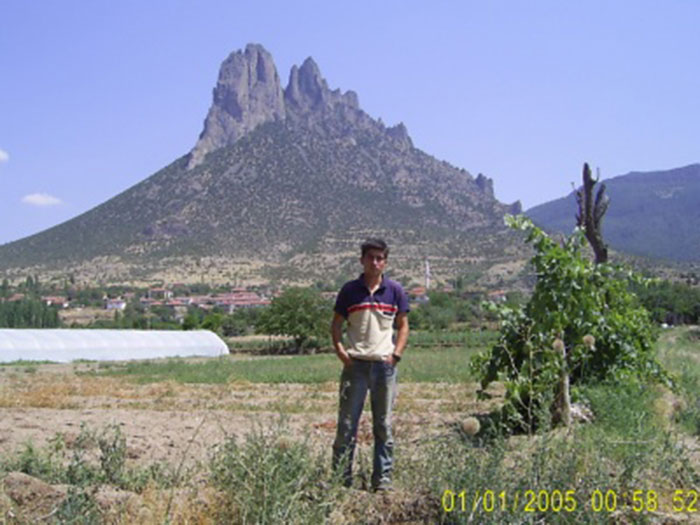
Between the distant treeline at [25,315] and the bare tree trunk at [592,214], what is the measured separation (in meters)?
64.3

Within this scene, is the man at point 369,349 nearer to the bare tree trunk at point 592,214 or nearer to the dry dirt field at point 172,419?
the dry dirt field at point 172,419

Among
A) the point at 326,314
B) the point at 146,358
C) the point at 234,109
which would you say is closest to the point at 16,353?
the point at 146,358

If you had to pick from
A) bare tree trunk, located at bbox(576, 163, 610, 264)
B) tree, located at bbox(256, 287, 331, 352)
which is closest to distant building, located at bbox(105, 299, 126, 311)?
tree, located at bbox(256, 287, 331, 352)

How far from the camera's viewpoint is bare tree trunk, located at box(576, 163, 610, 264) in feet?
31.3

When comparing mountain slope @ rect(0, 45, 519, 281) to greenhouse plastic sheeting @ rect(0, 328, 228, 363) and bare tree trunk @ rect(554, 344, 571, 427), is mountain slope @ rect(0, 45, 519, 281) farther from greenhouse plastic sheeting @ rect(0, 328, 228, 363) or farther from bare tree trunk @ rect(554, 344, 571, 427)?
bare tree trunk @ rect(554, 344, 571, 427)

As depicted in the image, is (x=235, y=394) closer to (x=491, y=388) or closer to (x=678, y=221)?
(x=491, y=388)

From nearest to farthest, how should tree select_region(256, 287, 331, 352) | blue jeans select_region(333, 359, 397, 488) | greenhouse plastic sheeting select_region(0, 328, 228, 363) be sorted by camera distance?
blue jeans select_region(333, 359, 397, 488)
greenhouse plastic sheeting select_region(0, 328, 228, 363)
tree select_region(256, 287, 331, 352)

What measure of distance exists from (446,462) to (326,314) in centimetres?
4761

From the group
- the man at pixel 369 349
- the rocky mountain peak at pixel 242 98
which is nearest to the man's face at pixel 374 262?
the man at pixel 369 349

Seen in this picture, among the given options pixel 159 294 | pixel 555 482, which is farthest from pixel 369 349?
pixel 159 294

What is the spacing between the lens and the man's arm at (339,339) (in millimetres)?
5168

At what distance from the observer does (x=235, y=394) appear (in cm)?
1734

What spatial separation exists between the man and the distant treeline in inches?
2624

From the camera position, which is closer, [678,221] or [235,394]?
[235,394]
